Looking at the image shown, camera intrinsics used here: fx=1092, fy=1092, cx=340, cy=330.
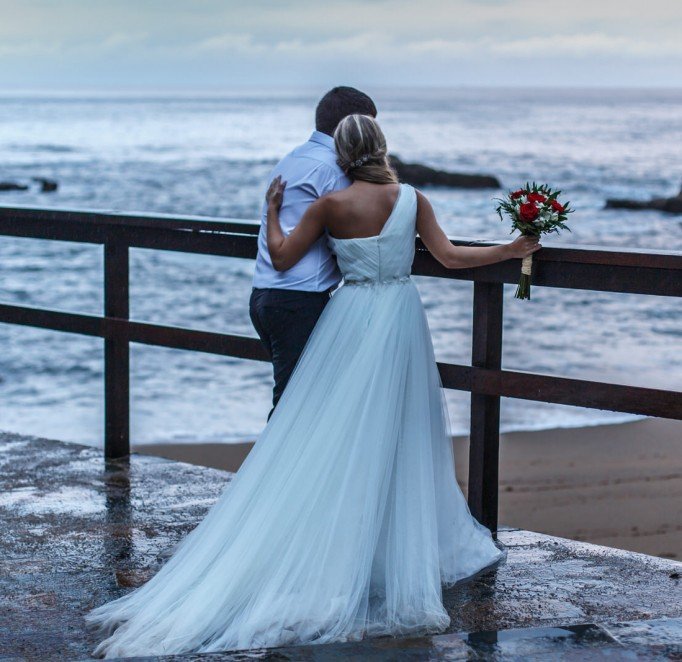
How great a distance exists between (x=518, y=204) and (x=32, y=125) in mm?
101145

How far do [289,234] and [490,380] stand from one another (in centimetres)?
100

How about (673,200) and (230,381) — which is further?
(673,200)

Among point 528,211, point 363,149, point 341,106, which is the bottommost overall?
point 528,211

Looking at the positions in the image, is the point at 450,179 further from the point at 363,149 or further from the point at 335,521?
the point at 335,521

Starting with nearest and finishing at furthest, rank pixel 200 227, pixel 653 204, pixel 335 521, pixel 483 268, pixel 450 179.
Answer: pixel 335 521
pixel 483 268
pixel 200 227
pixel 653 204
pixel 450 179

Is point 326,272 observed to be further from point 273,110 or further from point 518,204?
point 273,110

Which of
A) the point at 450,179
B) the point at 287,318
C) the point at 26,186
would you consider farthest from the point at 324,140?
the point at 450,179

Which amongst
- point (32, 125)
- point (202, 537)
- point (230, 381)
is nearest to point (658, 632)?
point (202, 537)

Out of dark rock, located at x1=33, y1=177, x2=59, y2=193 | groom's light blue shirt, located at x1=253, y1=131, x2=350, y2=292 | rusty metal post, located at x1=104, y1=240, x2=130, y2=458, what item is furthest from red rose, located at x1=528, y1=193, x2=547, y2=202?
dark rock, located at x1=33, y1=177, x2=59, y2=193

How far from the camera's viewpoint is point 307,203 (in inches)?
145

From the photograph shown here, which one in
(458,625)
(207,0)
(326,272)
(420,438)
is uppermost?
(207,0)

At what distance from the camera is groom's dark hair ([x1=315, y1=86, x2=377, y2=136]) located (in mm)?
3586

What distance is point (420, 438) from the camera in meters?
3.61

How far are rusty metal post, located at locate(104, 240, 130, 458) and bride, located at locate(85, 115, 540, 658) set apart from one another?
66.4 inches
